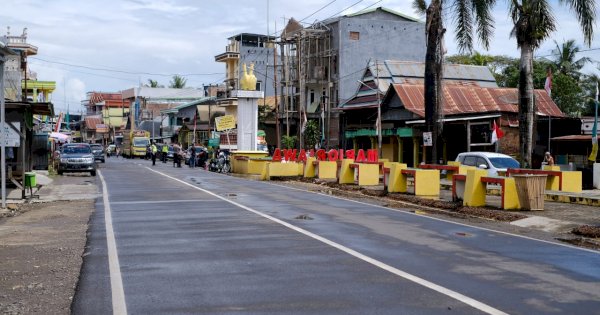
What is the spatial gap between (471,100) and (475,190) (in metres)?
26.6

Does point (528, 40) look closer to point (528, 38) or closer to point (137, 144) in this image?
point (528, 38)

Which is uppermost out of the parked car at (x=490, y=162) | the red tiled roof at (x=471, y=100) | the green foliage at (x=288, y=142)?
the red tiled roof at (x=471, y=100)

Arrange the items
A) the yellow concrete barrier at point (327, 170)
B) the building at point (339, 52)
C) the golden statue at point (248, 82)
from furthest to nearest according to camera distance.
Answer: the building at point (339, 52), the golden statue at point (248, 82), the yellow concrete barrier at point (327, 170)

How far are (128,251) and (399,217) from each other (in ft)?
25.0

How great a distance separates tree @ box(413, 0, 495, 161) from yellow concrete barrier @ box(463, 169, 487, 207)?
7.74 m

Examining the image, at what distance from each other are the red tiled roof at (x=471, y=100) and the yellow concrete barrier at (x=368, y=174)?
50.5 feet

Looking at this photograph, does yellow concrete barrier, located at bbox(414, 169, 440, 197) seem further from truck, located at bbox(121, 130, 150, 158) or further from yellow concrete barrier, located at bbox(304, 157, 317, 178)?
truck, located at bbox(121, 130, 150, 158)

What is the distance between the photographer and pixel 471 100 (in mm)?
44250

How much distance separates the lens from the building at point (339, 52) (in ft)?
196

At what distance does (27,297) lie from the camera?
25.5 ft

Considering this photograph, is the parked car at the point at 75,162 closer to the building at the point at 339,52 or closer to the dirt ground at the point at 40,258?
the dirt ground at the point at 40,258

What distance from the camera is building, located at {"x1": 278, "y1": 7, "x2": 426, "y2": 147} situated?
2355 inches

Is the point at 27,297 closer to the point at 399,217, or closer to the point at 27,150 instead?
the point at 399,217

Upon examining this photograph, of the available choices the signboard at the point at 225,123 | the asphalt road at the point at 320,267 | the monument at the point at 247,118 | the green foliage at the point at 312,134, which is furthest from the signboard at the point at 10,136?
the green foliage at the point at 312,134
